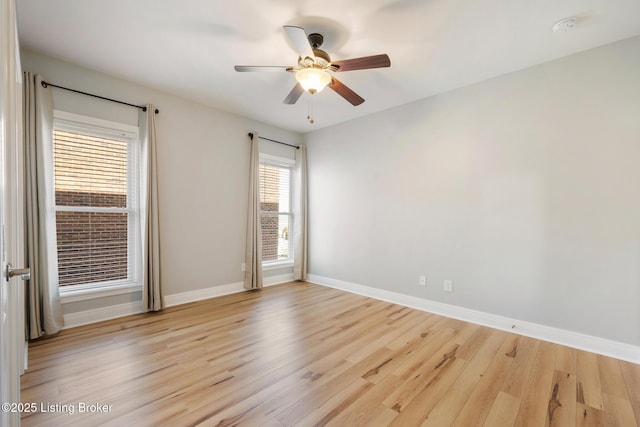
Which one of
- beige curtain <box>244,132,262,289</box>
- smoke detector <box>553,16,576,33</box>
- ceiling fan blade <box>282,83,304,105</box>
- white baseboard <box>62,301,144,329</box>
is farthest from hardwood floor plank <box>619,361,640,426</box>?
white baseboard <box>62,301,144,329</box>

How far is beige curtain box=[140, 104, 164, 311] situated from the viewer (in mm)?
3289

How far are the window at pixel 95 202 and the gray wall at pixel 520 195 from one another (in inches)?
121

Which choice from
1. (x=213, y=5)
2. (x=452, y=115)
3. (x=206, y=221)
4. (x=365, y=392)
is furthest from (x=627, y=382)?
(x=206, y=221)

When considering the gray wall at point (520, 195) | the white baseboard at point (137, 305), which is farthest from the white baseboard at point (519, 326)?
the white baseboard at point (137, 305)

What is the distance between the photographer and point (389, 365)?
7.41 ft

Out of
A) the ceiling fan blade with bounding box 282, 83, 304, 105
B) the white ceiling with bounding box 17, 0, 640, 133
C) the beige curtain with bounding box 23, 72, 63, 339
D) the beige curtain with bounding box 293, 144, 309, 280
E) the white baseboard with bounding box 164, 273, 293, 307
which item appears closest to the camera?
the white ceiling with bounding box 17, 0, 640, 133

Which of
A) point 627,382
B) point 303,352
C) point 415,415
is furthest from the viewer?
point 303,352

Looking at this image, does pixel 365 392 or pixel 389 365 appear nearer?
pixel 365 392

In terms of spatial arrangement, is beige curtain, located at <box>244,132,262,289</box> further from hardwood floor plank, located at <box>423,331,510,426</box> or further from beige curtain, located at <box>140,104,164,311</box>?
hardwood floor plank, located at <box>423,331,510,426</box>

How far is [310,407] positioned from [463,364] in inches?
52.7

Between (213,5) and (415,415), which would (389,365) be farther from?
(213,5)

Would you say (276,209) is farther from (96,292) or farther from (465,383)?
(465,383)

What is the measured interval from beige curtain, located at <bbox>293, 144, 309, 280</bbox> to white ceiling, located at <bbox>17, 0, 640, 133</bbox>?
1896 mm

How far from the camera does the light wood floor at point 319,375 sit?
171 centimetres
